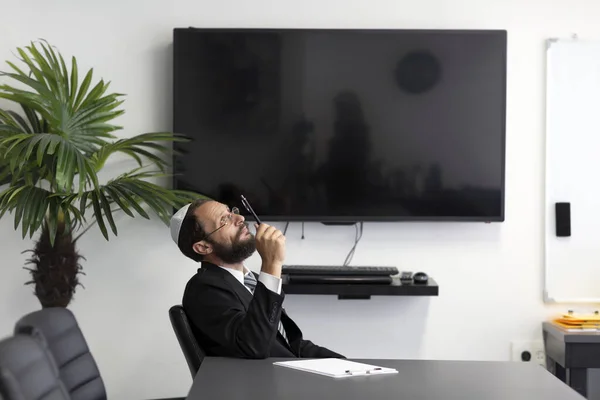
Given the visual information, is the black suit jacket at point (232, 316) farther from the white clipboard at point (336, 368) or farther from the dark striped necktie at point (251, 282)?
the white clipboard at point (336, 368)

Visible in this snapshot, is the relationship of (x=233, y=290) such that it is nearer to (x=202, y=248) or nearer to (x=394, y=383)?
(x=202, y=248)

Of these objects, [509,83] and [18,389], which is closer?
[18,389]

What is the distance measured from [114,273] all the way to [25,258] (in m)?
0.47

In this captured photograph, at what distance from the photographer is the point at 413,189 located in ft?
14.6

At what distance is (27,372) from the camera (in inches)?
75.8

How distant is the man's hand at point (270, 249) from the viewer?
9.66 feet

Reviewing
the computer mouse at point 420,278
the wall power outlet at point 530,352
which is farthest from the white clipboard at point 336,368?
the wall power outlet at point 530,352

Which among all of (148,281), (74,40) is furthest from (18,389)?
(74,40)

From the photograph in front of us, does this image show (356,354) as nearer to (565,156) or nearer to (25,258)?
(565,156)

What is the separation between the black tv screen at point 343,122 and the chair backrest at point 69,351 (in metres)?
1.79

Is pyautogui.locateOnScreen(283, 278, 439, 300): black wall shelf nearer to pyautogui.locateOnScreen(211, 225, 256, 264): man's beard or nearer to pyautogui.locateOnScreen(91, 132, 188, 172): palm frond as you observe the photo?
pyautogui.locateOnScreen(91, 132, 188, 172): palm frond

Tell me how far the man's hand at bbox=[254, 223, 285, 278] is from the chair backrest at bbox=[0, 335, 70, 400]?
3.12 feet

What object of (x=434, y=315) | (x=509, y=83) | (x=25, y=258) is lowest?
(x=434, y=315)

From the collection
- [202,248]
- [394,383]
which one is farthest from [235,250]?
[394,383]
